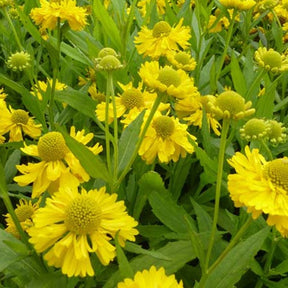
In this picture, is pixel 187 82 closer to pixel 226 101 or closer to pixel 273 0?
pixel 226 101

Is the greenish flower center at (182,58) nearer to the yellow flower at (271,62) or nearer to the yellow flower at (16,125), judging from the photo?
the yellow flower at (271,62)

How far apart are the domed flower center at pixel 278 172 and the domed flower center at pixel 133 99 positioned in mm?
497

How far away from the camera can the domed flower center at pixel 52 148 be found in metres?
0.98

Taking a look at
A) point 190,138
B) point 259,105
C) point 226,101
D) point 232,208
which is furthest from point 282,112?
point 226,101

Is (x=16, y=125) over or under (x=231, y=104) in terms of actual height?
under

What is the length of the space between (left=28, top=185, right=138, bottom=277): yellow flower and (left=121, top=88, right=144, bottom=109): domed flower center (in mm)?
442

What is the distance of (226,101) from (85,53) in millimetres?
915

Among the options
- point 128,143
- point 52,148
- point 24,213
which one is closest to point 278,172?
point 128,143

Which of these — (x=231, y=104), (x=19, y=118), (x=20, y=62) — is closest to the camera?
(x=231, y=104)

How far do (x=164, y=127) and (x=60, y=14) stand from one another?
481mm

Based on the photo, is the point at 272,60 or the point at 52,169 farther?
the point at 272,60

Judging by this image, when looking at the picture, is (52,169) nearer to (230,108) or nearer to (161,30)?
(230,108)

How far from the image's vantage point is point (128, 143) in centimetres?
103

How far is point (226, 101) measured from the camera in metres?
0.85
